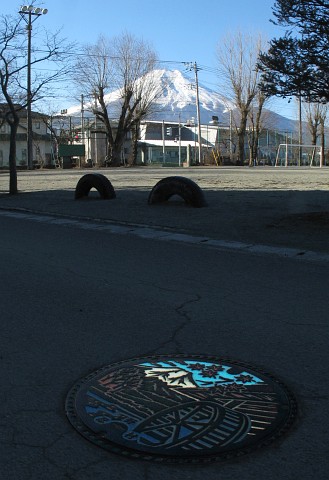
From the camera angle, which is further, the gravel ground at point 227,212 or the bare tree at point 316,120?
the bare tree at point 316,120

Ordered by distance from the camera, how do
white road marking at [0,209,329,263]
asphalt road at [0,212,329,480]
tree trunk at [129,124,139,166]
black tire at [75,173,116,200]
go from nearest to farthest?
asphalt road at [0,212,329,480] → white road marking at [0,209,329,263] → black tire at [75,173,116,200] → tree trunk at [129,124,139,166]

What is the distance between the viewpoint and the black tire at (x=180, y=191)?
1409 centimetres

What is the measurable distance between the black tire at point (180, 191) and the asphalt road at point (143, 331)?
510 centimetres

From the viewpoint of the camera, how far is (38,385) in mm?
3494

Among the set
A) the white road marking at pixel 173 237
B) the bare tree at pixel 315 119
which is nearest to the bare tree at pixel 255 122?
the bare tree at pixel 315 119

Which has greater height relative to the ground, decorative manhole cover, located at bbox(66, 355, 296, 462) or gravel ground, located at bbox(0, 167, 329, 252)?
gravel ground, located at bbox(0, 167, 329, 252)

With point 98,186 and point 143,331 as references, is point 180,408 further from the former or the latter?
point 98,186

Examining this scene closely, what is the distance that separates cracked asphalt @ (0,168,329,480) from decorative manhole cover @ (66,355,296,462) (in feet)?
0.27

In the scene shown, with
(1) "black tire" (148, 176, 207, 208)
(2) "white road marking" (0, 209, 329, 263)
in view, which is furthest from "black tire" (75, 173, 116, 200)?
(2) "white road marking" (0, 209, 329, 263)

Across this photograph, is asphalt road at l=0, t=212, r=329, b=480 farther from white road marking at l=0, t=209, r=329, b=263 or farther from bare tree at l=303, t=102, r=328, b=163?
bare tree at l=303, t=102, r=328, b=163

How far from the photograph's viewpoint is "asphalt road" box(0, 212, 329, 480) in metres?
2.62

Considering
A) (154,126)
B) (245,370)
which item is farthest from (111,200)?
(154,126)

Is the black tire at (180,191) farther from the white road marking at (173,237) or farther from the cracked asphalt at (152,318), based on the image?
the white road marking at (173,237)

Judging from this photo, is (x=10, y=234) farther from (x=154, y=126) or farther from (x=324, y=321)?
(x=154, y=126)
